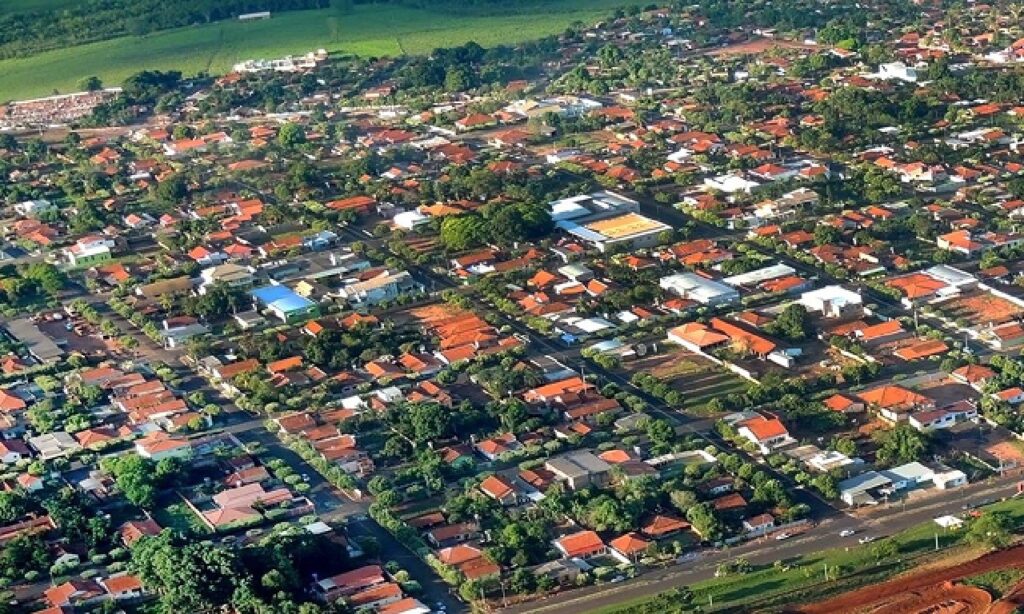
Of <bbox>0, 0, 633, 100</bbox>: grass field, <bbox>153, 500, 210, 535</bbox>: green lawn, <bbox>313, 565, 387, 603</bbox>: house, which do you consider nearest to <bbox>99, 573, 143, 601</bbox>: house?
<bbox>153, 500, 210, 535</bbox>: green lawn

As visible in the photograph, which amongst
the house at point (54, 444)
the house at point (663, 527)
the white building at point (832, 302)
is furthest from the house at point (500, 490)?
the white building at point (832, 302)

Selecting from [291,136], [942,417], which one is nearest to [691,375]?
[942,417]

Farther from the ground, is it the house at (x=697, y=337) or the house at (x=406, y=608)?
the house at (x=406, y=608)

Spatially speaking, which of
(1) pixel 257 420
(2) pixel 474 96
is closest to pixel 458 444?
(1) pixel 257 420

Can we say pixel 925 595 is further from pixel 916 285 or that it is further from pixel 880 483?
pixel 916 285

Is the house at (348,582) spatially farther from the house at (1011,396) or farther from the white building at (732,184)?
the white building at (732,184)

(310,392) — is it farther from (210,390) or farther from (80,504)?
(80,504)
